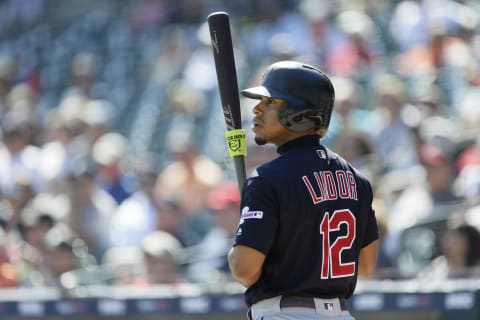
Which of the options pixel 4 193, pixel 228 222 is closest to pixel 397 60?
pixel 228 222

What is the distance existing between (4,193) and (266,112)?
6.25 meters

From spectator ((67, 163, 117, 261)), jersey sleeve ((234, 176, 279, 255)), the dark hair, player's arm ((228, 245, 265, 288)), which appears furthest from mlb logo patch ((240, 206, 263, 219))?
spectator ((67, 163, 117, 261))

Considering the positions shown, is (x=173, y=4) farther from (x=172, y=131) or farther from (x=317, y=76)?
(x=317, y=76)

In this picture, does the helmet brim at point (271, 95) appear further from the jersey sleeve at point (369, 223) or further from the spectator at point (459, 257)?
the spectator at point (459, 257)

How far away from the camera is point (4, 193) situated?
986cm

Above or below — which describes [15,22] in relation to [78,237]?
above

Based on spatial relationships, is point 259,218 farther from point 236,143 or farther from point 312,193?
point 236,143

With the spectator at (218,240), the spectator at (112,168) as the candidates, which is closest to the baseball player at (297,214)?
the spectator at (218,240)

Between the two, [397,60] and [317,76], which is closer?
[317,76]

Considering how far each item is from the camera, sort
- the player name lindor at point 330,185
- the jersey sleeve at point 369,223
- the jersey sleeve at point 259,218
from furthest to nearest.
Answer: the jersey sleeve at point 369,223, the player name lindor at point 330,185, the jersey sleeve at point 259,218

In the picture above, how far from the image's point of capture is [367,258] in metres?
4.23

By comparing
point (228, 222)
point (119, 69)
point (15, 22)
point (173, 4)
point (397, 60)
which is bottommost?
point (228, 222)

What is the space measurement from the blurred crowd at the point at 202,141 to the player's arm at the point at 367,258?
2321mm

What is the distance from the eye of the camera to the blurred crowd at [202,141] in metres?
7.45
